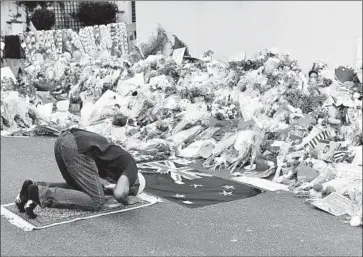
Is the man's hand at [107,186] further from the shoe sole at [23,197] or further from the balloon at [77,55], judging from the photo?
the balloon at [77,55]

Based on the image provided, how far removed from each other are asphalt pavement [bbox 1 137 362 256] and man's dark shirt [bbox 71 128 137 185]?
260 mm

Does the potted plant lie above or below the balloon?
below

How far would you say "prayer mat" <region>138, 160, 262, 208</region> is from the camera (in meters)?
4.25

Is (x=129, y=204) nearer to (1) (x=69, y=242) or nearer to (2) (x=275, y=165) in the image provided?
(1) (x=69, y=242)

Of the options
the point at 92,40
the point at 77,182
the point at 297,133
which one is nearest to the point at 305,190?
the point at 297,133

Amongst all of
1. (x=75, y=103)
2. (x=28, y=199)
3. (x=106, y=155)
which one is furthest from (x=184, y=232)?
(x=75, y=103)

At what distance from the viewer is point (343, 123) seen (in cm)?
555

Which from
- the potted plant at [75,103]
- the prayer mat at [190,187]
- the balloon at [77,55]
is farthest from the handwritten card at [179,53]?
the balloon at [77,55]

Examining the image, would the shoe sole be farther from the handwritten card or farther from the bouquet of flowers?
the bouquet of flowers

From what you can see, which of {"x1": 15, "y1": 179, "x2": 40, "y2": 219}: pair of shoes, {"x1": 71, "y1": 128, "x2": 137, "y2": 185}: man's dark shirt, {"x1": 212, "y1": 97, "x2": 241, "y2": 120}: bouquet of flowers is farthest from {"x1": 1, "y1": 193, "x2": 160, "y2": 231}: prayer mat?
{"x1": 212, "y1": 97, "x2": 241, "y2": 120}: bouquet of flowers

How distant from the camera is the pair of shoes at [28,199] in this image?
3596 millimetres

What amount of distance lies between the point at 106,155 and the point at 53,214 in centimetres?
56

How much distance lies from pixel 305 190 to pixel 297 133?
115 cm

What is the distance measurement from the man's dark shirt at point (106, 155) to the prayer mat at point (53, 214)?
288 mm
